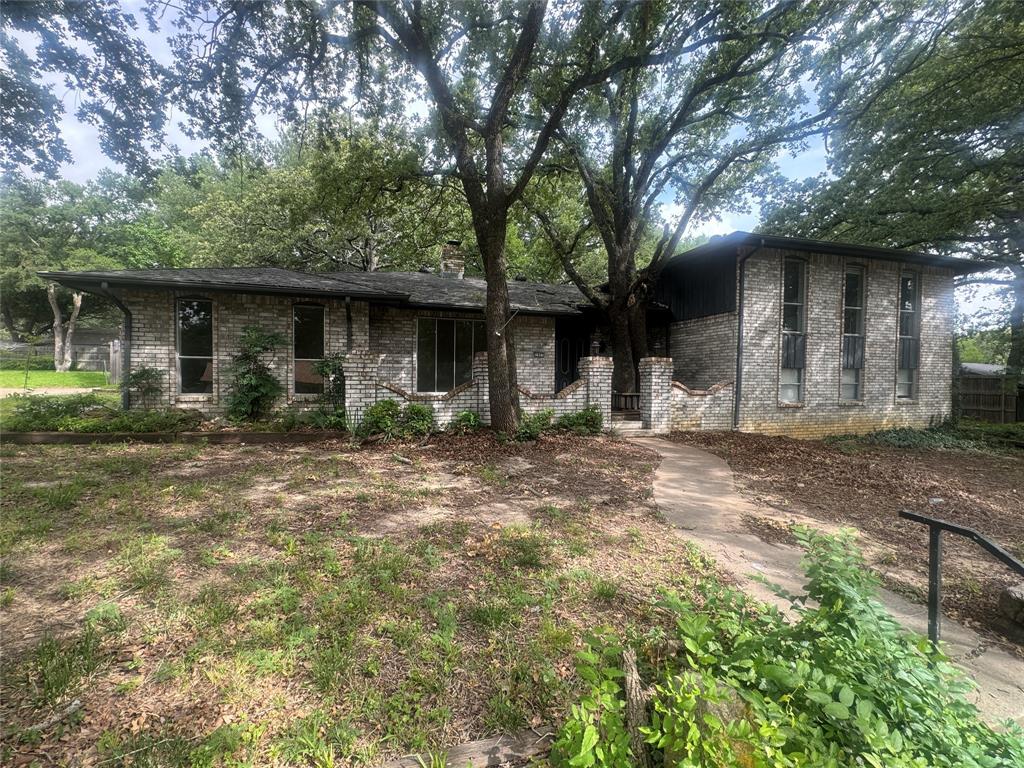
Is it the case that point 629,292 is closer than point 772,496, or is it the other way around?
point 772,496

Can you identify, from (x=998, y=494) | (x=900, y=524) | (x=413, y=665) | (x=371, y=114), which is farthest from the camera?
(x=371, y=114)

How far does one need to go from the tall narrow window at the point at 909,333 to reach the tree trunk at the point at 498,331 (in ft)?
38.2

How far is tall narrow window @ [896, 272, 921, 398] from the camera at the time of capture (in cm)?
1211

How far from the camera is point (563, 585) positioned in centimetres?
310

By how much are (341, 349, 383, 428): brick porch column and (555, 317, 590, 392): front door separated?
6659mm

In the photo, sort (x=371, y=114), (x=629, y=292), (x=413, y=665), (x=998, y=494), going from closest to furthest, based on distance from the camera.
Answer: (x=413, y=665) < (x=998, y=494) < (x=371, y=114) < (x=629, y=292)

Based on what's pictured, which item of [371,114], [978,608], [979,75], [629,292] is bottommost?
[978,608]

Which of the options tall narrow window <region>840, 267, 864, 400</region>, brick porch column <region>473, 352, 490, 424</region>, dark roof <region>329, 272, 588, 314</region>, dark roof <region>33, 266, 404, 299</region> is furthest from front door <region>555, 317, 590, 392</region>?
tall narrow window <region>840, 267, 864, 400</region>

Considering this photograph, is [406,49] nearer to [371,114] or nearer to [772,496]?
[371,114]

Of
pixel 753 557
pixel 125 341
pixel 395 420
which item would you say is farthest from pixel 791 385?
A: pixel 125 341

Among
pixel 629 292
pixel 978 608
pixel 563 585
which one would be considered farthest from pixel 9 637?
pixel 629 292

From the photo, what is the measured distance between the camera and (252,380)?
8.97 meters

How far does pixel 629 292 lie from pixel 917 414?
9.08 m

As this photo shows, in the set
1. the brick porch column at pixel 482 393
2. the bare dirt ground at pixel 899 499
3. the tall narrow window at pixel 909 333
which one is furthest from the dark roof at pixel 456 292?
the tall narrow window at pixel 909 333
